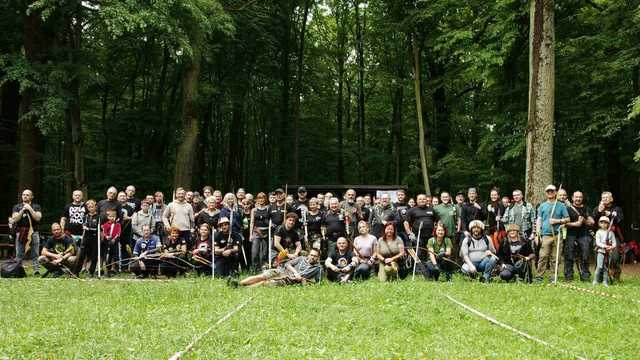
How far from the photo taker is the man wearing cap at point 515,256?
11797mm

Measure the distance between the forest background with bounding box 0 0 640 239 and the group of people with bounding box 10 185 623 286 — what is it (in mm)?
2094

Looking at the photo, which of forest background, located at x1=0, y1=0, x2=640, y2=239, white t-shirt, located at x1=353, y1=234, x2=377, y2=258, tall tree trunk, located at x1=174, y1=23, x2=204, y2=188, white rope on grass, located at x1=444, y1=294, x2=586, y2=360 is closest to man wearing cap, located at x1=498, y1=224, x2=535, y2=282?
white t-shirt, located at x1=353, y1=234, x2=377, y2=258

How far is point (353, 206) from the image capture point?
13.9 metres

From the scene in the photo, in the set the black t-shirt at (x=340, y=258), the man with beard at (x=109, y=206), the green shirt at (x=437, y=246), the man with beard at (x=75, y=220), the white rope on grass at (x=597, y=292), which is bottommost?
the white rope on grass at (x=597, y=292)

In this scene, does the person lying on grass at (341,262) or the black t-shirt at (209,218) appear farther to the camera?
the black t-shirt at (209,218)

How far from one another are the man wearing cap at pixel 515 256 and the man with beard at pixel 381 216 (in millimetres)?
2207

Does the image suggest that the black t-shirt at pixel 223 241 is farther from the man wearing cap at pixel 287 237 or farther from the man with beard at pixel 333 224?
the man with beard at pixel 333 224

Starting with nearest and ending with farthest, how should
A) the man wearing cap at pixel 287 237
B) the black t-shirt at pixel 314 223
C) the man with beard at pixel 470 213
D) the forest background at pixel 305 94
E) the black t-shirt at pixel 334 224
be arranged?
the man wearing cap at pixel 287 237 → the black t-shirt at pixel 334 224 → the black t-shirt at pixel 314 223 → the man with beard at pixel 470 213 → the forest background at pixel 305 94

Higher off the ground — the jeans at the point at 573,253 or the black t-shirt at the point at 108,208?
the black t-shirt at the point at 108,208

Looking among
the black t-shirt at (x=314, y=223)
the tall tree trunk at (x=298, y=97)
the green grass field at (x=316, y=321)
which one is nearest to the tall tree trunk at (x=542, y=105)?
the green grass field at (x=316, y=321)

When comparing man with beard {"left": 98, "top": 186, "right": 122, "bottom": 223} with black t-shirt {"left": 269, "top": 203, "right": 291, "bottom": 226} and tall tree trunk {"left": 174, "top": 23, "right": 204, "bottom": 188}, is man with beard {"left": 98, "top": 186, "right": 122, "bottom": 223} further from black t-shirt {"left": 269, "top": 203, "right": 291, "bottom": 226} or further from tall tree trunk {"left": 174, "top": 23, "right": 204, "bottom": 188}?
tall tree trunk {"left": 174, "top": 23, "right": 204, "bottom": 188}

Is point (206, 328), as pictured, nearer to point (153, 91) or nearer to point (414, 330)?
point (414, 330)

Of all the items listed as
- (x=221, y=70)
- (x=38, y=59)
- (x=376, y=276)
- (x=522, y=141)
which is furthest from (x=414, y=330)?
(x=221, y=70)

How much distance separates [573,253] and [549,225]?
26.1 inches
